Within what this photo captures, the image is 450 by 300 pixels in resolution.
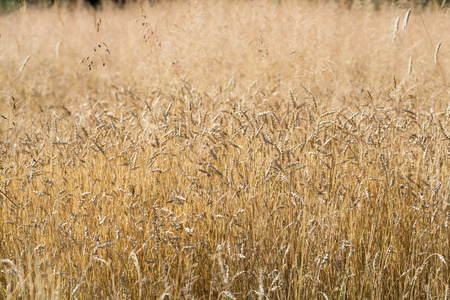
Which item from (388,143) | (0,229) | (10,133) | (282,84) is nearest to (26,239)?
(0,229)

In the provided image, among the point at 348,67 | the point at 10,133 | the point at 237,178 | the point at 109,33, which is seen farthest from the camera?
the point at 109,33

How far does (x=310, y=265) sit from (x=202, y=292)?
44 cm

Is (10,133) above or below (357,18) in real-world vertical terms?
below

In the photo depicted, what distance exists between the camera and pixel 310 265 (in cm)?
163

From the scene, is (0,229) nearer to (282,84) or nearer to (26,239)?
(26,239)

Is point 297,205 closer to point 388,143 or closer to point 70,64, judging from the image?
point 388,143

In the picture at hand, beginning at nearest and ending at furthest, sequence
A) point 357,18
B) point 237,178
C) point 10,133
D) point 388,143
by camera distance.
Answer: point 237,178 < point 388,143 < point 10,133 < point 357,18

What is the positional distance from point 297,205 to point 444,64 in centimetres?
334

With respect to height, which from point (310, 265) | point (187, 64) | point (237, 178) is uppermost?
point (187, 64)

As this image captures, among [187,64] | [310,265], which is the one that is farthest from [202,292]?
[187,64]

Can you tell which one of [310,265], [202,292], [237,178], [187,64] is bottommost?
[202,292]

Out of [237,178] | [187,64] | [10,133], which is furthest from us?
[187,64]

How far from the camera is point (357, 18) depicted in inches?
235

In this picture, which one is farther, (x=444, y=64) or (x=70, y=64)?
(x=70, y=64)
